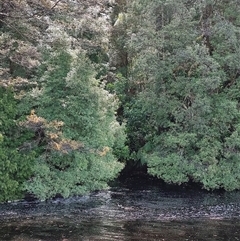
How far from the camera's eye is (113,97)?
961 inches

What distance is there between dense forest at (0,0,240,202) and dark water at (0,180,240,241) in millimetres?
1119

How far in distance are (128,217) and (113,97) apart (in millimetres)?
7788

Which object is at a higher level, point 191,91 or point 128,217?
Result: point 191,91

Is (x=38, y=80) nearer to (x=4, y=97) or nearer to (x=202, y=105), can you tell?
(x=4, y=97)

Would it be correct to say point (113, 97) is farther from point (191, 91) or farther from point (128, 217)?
point (128, 217)

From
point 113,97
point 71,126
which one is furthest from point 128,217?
point 113,97

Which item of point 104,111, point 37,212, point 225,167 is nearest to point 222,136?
point 225,167

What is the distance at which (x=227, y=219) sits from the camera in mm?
Answer: 18766

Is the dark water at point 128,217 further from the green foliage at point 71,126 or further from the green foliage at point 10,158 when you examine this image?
the green foliage at point 71,126

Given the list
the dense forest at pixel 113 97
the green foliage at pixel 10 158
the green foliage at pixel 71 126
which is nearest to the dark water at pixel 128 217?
the green foliage at pixel 10 158

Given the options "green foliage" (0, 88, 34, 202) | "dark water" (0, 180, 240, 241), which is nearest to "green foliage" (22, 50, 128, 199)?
"green foliage" (0, 88, 34, 202)

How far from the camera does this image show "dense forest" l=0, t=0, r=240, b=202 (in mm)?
20656

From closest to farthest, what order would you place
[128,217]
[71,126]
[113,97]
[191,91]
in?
[128,217] < [71,126] < [113,97] < [191,91]

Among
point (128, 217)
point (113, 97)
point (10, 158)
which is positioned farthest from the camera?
point (113, 97)
